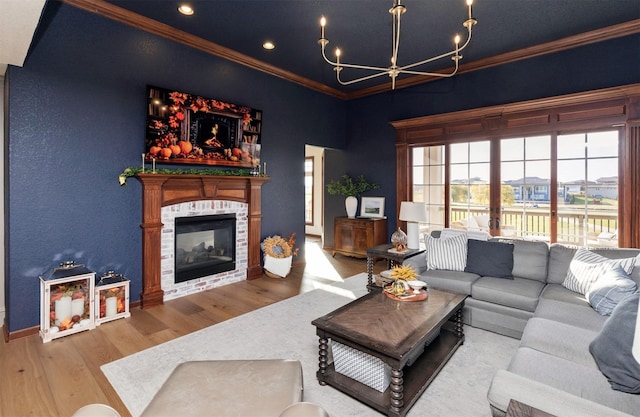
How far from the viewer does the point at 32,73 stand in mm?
3057

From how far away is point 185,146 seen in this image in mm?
4152

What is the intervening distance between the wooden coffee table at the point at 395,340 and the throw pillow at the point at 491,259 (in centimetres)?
89

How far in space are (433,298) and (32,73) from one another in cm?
426

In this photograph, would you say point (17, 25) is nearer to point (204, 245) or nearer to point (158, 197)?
point (158, 197)

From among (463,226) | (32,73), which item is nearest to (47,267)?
(32,73)

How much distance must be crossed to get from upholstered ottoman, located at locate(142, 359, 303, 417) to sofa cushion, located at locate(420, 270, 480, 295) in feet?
7.17

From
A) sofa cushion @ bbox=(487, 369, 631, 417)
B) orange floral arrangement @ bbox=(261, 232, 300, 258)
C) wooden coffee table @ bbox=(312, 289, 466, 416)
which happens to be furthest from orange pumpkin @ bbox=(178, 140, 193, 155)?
sofa cushion @ bbox=(487, 369, 631, 417)

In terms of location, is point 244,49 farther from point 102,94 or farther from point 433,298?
point 433,298

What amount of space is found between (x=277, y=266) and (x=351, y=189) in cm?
238

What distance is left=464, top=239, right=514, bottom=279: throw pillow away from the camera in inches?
138

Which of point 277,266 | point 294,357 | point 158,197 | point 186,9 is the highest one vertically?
point 186,9

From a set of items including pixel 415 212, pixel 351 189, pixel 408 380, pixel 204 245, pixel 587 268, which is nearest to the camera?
pixel 408 380

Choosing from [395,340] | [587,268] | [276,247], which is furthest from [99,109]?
[587,268]

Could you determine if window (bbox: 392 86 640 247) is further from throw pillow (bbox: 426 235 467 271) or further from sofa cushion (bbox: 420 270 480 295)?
sofa cushion (bbox: 420 270 480 295)
